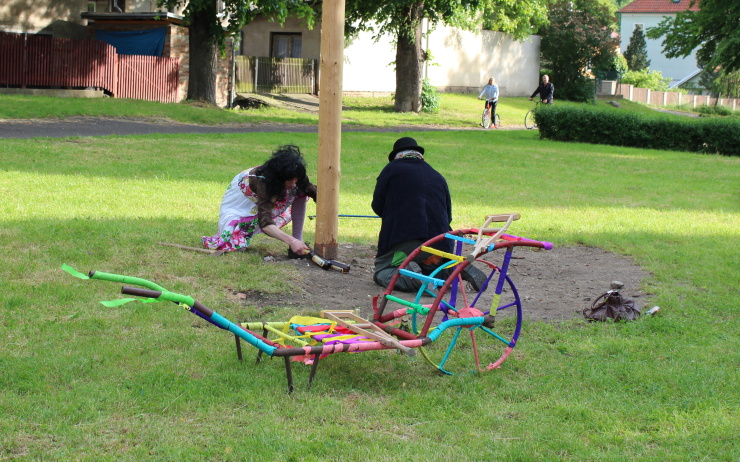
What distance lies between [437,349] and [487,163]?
11007mm

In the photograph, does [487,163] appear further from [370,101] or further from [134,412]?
[370,101]

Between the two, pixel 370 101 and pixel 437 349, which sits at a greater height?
pixel 370 101

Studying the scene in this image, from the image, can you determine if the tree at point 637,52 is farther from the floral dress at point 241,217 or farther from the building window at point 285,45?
the floral dress at point 241,217

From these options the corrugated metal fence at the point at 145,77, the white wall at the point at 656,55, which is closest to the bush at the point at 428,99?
the corrugated metal fence at the point at 145,77

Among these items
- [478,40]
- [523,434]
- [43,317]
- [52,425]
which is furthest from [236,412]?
[478,40]

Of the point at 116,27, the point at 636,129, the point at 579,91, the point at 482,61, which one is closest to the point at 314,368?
the point at 636,129

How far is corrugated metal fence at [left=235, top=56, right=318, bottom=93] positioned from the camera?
1241 inches

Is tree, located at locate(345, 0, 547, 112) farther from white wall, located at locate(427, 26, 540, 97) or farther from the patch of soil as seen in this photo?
the patch of soil

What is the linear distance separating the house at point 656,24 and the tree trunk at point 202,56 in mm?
56434

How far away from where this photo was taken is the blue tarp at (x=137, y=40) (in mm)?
27031

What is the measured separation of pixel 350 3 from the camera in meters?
24.8

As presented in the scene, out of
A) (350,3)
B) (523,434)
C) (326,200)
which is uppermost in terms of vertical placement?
(350,3)

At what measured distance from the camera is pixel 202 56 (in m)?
23.4

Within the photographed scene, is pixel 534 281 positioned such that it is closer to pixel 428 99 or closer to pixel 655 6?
pixel 428 99
